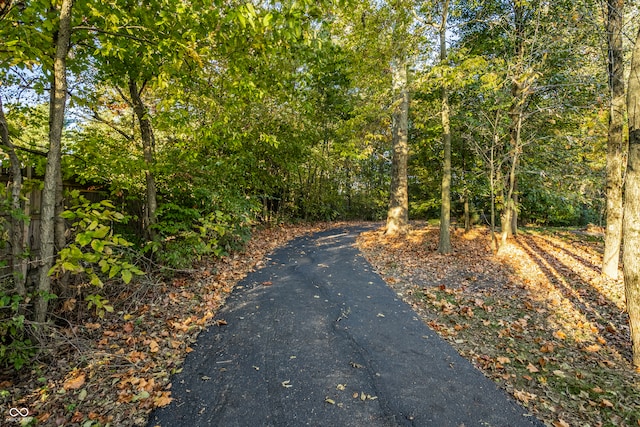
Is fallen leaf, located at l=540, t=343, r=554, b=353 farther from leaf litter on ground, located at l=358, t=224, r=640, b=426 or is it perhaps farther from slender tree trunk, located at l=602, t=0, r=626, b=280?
slender tree trunk, located at l=602, t=0, r=626, b=280

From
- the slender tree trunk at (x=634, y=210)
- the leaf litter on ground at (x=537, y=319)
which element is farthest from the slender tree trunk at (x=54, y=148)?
the slender tree trunk at (x=634, y=210)

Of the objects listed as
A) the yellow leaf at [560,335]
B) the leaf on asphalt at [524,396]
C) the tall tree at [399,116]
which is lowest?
the leaf on asphalt at [524,396]

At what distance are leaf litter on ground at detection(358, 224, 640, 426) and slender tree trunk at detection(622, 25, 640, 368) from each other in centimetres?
65

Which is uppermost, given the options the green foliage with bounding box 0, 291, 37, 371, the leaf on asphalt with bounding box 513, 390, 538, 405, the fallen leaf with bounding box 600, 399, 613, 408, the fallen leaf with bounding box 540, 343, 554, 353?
the green foliage with bounding box 0, 291, 37, 371

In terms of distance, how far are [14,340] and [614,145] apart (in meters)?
10.8

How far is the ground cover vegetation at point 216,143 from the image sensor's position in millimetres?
3234

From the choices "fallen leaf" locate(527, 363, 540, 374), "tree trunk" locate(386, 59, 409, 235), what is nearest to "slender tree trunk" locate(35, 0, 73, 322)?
"fallen leaf" locate(527, 363, 540, 374)

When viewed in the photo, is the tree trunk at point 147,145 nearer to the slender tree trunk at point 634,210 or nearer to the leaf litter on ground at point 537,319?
the leaf litter on ground at point 537,319

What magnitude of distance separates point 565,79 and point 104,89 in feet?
39.6

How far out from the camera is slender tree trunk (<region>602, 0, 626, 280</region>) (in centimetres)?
662

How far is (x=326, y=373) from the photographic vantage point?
3379 mm

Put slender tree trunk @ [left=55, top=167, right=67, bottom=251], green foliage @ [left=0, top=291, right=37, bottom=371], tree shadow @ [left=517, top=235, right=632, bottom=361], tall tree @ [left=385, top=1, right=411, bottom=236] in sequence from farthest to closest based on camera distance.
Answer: tall tree @ [left=385, top=1, right=411, bottom=236]
tree shadow @ [left=517, top=235, right=632, bottom=361]
slender tree trunk @ [left=55, top=167, right=67, bottom=251]
green foliage @ [left=0, top=291, right=37, bottom=371]

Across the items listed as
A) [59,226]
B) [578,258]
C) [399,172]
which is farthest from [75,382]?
[578,258]

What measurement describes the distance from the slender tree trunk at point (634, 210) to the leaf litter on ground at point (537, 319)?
2.14 feet
